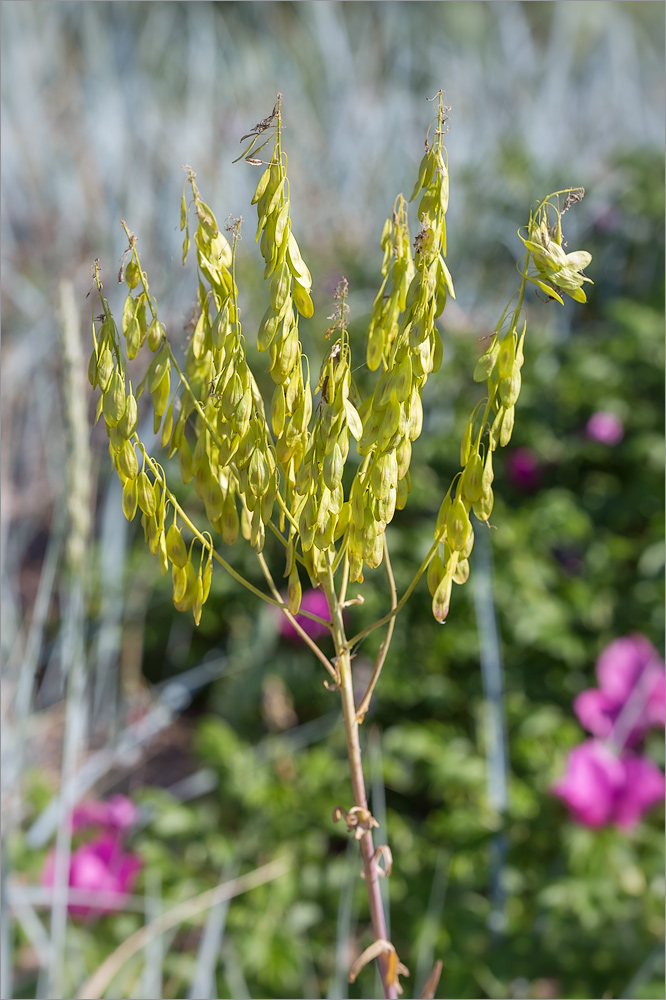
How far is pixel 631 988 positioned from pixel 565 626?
3.13ft

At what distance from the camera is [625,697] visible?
5.29ft

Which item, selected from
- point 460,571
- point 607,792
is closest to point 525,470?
point 607,792

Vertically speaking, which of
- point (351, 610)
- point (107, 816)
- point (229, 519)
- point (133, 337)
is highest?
point (133, 337)

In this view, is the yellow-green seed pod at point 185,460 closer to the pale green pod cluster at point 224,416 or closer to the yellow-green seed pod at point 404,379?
the pale green pod cluster at point 224,416

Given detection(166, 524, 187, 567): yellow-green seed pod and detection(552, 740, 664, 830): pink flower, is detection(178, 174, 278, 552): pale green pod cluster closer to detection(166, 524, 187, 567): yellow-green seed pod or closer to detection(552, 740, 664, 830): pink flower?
detection(166, 524, 187, 567): yellow-green seed pod

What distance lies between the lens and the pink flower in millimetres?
1326

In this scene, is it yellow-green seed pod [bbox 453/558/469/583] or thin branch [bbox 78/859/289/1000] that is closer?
yellow-green seed pod [bbox 453/558/469/583]

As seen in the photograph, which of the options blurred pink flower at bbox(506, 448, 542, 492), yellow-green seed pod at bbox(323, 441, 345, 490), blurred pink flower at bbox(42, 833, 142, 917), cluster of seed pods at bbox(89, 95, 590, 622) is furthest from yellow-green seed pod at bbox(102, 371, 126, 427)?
blurred pink flower at bbox(506, 448, 542, 492)

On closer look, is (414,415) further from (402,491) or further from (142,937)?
(142,937)

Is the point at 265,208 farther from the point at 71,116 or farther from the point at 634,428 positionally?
the point at 71,116

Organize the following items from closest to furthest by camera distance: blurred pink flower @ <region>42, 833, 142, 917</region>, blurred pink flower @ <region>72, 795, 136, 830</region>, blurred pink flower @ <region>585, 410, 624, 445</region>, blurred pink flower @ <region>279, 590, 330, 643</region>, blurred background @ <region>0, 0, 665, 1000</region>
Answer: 1. blurred background @ <region>0, 0, 665, 1000</region>
2. blurred pink flower @ <region>42, 833, 142, 917</region>
3. blurred pink flower @ <region>72, 795, 136, 830</region>
4. blurred pink flower @ <region>279, 590, 330, 643</region>
5. blurred pink flower @ <region>585, 410, 624, 445</region>

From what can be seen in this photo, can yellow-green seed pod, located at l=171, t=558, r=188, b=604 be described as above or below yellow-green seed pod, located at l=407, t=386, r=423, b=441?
below

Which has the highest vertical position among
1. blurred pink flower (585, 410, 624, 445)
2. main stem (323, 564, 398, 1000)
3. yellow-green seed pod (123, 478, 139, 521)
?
yellow-green seed pod (123, 478, 139, 521)

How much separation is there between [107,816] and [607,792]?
953mm
